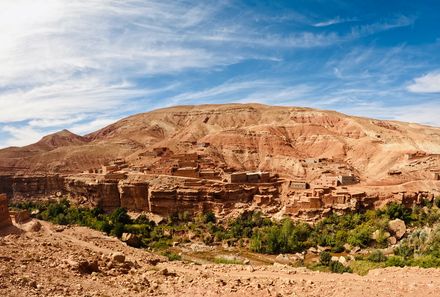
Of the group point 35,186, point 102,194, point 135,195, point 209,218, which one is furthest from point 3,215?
point 35,186

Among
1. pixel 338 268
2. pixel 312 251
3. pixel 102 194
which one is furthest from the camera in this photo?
pixel 102 194

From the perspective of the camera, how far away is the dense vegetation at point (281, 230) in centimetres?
3018

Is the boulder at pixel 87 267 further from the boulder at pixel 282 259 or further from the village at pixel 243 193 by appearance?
the village at pixel 243 193

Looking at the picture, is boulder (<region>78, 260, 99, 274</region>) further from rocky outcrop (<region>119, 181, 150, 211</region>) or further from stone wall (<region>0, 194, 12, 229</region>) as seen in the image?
rocky outcrop (<region>119, 181, 150, 211</region>)

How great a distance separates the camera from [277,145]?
207ft

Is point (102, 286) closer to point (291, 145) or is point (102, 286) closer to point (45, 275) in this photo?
point (45, 275)

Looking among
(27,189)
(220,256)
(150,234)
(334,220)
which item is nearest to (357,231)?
(334,220)

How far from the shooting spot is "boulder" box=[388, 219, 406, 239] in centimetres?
3098

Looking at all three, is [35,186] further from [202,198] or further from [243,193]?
[243,193]

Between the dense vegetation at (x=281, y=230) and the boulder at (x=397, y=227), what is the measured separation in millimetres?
454

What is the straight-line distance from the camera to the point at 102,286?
9.56 m

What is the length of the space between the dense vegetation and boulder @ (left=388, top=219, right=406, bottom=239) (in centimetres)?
45

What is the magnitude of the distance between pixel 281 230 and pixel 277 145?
3214 cm

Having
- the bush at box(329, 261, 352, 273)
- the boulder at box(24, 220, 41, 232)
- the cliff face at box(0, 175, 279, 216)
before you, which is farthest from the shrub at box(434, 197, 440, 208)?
the boulder at box(24, 220, 41, 232)
